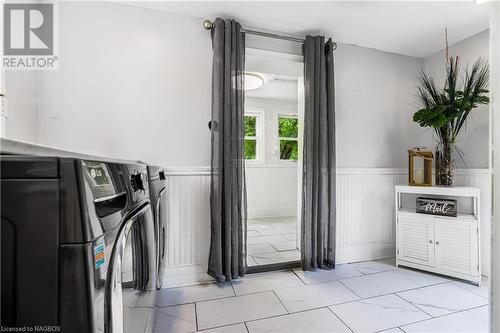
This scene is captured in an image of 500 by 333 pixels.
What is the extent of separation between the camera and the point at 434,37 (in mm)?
2375

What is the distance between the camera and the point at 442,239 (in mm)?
2086

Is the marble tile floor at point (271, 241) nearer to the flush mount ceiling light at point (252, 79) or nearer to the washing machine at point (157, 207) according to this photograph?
the washing machine at point (157, 207)

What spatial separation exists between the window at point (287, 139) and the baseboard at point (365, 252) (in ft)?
8.14

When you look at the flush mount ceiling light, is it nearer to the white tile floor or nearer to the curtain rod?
the curtain rod

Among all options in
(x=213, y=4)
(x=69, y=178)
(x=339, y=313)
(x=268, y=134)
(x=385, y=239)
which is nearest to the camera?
(x=69, y=178)

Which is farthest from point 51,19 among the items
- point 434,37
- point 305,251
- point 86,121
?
point 434,37

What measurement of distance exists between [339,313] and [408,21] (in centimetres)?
247

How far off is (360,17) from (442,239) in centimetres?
206

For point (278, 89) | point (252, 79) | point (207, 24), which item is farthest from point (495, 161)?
point (278, 89)

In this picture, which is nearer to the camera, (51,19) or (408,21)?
(51,19)

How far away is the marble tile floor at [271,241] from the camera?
2494 millimetres

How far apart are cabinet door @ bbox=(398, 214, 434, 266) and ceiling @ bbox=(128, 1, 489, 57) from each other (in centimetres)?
176

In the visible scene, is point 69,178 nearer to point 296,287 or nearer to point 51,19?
point 296,287

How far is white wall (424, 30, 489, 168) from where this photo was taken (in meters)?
2.24
